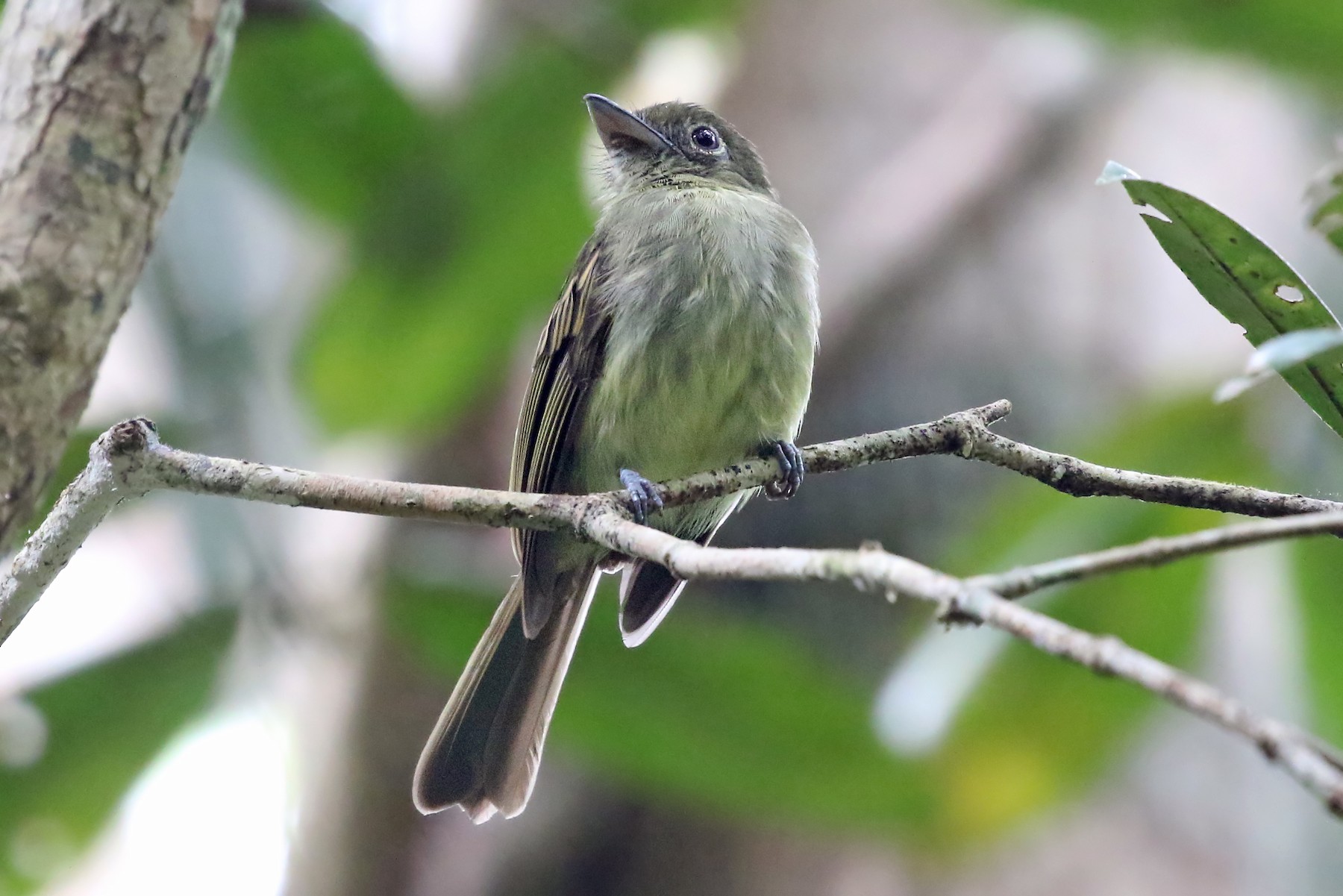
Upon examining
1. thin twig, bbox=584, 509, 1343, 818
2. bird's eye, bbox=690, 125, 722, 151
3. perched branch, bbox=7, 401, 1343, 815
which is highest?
bird's eye, bbox=690, 125, 722, 151

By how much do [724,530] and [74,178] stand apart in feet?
12.2

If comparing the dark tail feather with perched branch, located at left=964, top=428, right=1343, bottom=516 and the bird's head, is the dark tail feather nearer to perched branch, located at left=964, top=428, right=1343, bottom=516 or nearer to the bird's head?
the bird's head

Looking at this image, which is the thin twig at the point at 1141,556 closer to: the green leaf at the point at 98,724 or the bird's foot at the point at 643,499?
the bird's foot at the point at 643,499

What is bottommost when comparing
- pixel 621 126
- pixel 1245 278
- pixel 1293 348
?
pixel 1293 348

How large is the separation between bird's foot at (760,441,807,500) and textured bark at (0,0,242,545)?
123 cm

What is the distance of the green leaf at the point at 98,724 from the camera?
3668mm

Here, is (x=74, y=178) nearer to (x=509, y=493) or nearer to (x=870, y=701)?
(x=509, y=493)

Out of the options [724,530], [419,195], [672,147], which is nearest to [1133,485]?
[672,147]

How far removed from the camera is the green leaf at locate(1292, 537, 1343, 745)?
3.53m

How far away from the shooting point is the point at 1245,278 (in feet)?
6.03

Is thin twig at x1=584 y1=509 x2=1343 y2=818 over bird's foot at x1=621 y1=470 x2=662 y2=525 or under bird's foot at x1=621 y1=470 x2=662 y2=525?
under

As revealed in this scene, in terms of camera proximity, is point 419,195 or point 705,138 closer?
point 705,138

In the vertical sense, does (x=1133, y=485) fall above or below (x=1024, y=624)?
above

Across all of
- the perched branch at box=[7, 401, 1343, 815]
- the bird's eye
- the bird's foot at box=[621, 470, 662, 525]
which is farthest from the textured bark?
the bird's eye
